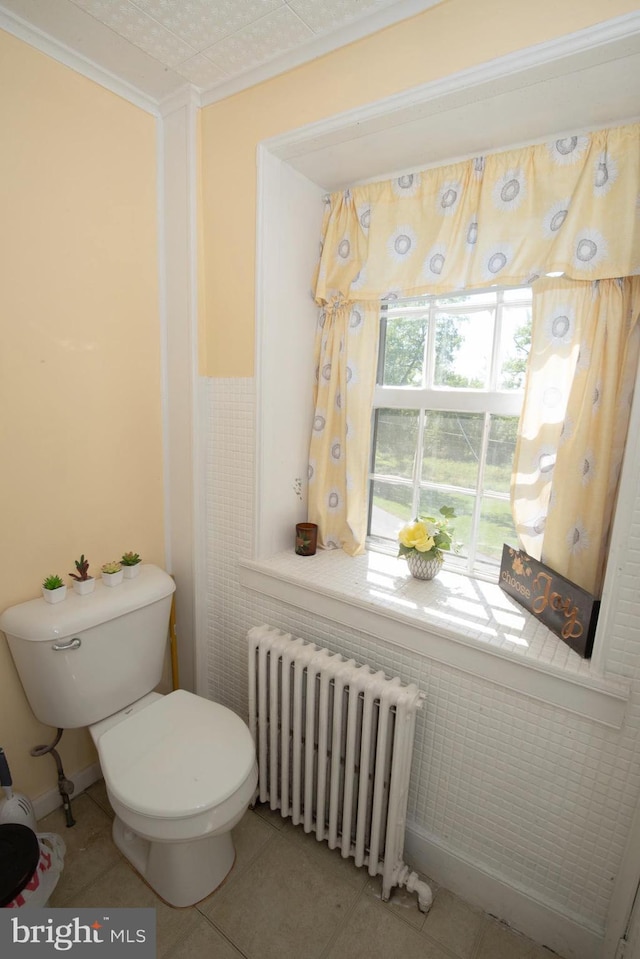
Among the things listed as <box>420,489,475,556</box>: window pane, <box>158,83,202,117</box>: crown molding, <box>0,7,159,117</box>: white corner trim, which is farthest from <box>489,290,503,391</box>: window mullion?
<box>0,7,159,117</box>: white corner trim

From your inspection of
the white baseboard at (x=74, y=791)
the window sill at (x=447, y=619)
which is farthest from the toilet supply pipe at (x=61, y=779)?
the window sill at (x=447, y=619)

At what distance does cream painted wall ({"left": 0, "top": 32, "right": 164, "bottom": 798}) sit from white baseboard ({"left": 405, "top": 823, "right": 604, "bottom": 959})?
3.91 ft

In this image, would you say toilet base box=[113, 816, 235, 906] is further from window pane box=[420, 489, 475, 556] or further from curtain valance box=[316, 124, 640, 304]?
curtain valance box=[316, 124, 640, 304]

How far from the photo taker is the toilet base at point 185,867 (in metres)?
1.22

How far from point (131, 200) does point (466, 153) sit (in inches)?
41.7

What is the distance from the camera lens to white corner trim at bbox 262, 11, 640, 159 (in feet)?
2.81

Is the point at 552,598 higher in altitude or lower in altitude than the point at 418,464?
lower

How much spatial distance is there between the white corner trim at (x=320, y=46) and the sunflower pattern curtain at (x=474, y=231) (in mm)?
372

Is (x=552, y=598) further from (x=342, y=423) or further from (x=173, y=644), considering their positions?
(x=173, y=644)

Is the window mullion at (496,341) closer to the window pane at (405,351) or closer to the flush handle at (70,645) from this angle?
the window pane at (405,351)

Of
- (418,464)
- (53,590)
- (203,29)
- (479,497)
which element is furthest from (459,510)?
(203,29)

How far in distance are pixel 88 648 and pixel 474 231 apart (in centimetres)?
168

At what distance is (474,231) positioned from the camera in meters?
1.29
